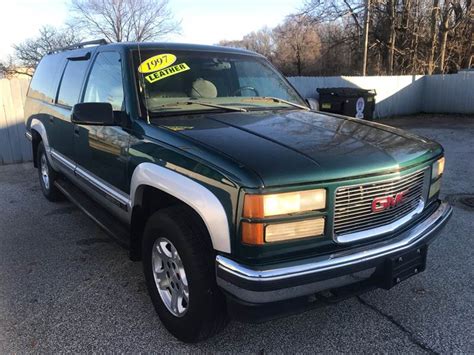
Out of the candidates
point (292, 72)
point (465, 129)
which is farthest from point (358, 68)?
point (465, 129)

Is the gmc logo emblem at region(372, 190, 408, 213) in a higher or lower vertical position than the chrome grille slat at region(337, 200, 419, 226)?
higher

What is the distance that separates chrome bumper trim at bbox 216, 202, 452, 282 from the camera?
215cm

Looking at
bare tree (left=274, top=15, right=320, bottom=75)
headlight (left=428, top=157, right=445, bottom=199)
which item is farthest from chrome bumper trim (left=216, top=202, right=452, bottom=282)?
bare tree (left=274, top=15, right=320, bottom=75)

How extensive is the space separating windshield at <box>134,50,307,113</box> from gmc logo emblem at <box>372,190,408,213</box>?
1.39 m

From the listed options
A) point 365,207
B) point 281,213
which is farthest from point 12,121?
point 365,207

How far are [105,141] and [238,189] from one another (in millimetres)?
1696

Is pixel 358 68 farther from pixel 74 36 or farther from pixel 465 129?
pixel 74 36

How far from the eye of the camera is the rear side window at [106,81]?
3393 millimetres

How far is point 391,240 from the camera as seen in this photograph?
2.54 m

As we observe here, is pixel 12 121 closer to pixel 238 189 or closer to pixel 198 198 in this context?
pixel 198 198

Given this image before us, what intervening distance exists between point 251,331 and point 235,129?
1349 mm

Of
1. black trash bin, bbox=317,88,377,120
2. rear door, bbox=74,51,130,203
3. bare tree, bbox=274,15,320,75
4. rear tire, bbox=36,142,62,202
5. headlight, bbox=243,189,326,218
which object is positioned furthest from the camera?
bare tree, bbox=274,15,320,75

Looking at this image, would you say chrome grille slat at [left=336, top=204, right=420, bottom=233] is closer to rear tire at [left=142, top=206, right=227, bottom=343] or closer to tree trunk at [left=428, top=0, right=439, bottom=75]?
rear tire at [left=142, top=206, right=227, bottom=343]

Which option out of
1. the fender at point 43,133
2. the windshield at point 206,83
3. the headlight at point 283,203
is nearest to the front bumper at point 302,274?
the headlight at point 283,203
